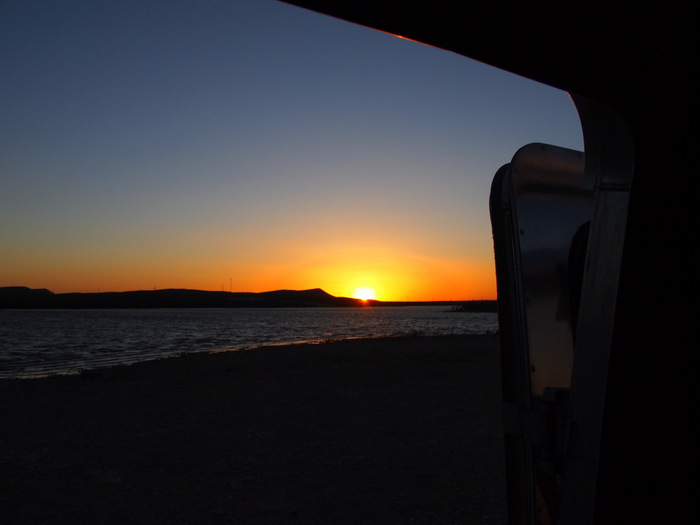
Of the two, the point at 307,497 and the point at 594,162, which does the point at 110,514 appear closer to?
the point at 307,497

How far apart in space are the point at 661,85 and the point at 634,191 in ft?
1.11

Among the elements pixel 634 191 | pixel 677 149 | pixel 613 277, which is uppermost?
pixel 677 149

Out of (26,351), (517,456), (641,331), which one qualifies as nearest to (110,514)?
(517,456)

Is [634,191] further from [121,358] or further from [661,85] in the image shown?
[121,358]

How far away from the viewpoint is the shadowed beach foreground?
4.32 meters

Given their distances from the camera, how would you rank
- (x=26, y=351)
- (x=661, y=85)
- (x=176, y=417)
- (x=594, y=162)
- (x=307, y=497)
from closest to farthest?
1. (x=661, y=85)
2. (x=594, y=162)
3. (x=307, y=497)
4. (x=176, y=417)
5. (x=26, y=351)

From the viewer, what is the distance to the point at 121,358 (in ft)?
66.2

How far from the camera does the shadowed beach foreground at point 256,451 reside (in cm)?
432

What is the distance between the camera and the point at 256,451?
5.90 meters

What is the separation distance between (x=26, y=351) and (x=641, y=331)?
27292 mm

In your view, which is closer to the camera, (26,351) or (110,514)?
(110,514)

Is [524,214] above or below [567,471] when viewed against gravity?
above

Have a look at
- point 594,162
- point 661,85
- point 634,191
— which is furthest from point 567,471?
point 661,85

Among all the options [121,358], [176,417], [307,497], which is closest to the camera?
[307,497]
